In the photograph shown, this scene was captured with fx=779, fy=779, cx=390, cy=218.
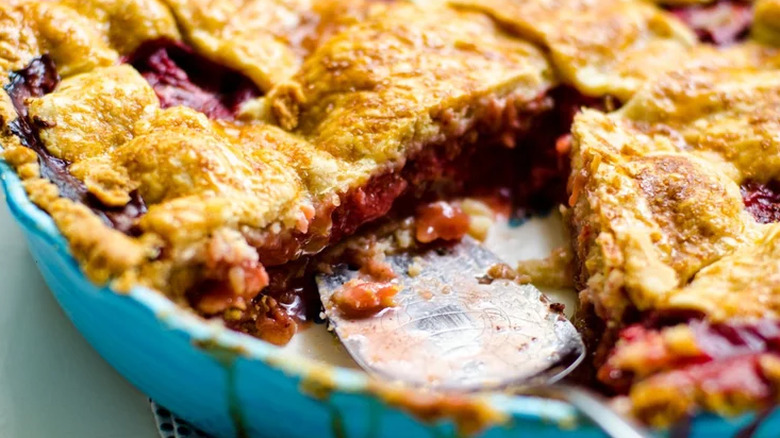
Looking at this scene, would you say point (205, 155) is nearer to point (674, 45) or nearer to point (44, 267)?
point (44, 267)

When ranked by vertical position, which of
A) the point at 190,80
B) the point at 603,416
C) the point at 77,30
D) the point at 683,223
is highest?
the point at 77,30

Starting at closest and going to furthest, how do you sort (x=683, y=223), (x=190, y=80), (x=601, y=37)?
(x=683, y=223), (x=190, y=80), (x=601, y=37)

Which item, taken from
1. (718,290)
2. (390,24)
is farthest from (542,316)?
(390,24)

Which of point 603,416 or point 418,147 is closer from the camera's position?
point 603,416

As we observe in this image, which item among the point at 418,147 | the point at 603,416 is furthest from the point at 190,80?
the point at 603,416

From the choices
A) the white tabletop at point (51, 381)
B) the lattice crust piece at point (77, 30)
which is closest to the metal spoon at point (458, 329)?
the white tabletop at point (51, 381)

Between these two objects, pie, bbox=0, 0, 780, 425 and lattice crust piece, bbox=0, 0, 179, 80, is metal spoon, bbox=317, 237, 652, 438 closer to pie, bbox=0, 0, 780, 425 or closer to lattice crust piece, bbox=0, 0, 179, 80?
pie, bbox=0, 0, 780, 425

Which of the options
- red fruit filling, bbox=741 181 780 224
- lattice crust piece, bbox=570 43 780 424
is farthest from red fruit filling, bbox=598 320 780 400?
red fruit filling, bbox=741 181 780 224

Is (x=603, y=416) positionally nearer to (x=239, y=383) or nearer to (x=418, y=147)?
(x=239, y=383)

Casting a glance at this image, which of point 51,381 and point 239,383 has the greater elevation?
point 239,383
